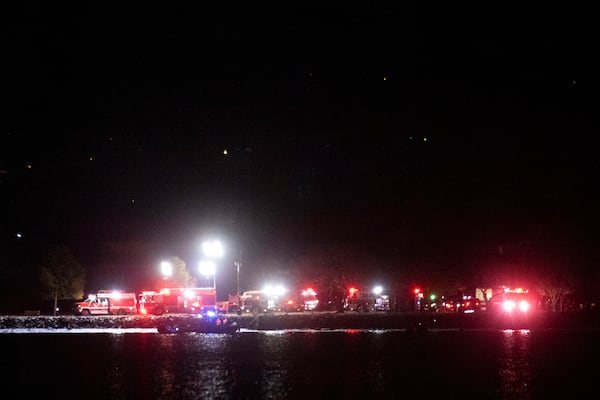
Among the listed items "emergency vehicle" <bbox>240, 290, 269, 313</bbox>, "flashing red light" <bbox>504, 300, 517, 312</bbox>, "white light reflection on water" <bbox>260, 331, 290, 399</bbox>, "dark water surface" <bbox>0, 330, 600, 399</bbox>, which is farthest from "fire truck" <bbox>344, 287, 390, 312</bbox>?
"white light reflection on water" <bbox>260, 331, 290, 399</bbox>

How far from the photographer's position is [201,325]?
34531 mm

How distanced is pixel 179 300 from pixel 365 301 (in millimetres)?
15026

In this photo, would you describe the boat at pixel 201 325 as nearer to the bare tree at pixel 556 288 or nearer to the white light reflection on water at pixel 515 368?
the white light reflection on water at pixel 515 368

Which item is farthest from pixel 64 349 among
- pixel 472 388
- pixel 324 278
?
pixel 324 278

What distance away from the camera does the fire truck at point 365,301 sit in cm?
5869

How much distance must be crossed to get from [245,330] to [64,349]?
464 inches

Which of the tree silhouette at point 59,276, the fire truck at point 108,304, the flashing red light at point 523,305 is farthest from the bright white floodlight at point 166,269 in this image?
the flashing red light at point 523,305

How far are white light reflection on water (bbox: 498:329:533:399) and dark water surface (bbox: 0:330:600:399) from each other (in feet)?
0.08

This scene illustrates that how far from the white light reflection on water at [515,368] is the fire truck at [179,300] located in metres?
28.4

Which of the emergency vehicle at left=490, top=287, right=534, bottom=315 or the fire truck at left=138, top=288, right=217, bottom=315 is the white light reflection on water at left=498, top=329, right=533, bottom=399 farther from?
the fire truck at left=138, top=288, right=217, bottom=315

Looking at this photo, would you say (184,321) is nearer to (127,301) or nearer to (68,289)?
(127,301)

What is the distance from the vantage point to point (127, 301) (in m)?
56.4

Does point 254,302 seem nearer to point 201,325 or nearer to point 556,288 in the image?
point 201,325

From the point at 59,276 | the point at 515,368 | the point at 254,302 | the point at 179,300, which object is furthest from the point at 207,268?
the point at 515,368
